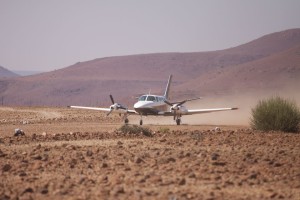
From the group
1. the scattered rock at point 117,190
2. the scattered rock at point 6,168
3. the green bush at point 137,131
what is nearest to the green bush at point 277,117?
the green bush at point 137,131

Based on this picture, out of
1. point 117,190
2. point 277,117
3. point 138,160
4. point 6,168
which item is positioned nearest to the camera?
point 117,190

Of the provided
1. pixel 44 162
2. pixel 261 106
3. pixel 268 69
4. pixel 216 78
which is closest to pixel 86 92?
pixel 216 78

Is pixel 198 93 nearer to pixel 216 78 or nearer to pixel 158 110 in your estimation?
pixel 216 78

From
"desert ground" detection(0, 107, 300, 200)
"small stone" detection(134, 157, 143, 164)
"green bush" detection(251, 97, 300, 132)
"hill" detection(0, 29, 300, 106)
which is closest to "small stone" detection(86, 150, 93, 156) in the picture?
"desert ground" detection(0, 107, 300, 200)

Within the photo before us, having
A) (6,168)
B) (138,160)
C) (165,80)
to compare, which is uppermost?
(165,80)

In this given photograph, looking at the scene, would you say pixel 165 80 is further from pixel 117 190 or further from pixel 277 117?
pixel 117 190

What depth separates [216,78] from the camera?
14862 cm

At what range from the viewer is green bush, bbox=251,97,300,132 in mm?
24891

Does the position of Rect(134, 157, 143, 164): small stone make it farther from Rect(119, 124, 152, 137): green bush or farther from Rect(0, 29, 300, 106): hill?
Rect(0, 29, 300, 106): hill

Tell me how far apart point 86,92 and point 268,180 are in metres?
162

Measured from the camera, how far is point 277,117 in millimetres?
24875

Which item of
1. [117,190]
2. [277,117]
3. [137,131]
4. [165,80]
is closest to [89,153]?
[117,190]

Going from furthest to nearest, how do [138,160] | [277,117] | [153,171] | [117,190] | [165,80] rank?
[165,80] < [277,117] < [138,160] < [153,171] < [117,190]

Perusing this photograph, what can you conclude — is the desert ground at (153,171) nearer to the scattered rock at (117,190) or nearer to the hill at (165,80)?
the scattered rock at (117,190)
